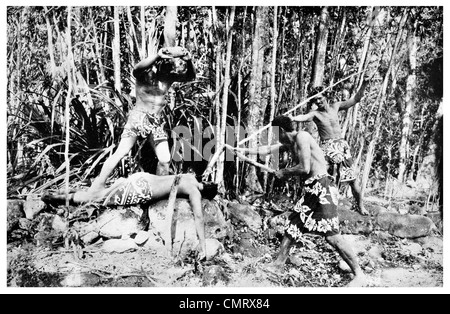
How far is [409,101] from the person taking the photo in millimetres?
4145

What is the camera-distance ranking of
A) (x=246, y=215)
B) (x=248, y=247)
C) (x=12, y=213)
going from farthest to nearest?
(x=246, y=215) < (x=248, y=247) < (x=12, y=213)

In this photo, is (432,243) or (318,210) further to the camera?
(432,243)

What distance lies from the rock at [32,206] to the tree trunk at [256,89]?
6.66 ft

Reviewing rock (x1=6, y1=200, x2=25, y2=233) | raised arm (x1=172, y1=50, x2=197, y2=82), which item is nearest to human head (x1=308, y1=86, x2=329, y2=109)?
raised arm (x1=172, y1=50, x2=197, y2=82)

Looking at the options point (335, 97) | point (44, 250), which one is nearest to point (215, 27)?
point (335, 97)

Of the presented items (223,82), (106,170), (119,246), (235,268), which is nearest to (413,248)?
(235,268)

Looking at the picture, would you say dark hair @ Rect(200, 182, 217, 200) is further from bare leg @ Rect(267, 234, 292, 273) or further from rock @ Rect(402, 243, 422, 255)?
rock @ Rect(402, 243, 422, 255)

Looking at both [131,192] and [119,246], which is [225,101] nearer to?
[131,192]

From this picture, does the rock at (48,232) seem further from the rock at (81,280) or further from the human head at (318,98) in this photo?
the human head at (318,98)

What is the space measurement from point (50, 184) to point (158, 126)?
118 centimetres

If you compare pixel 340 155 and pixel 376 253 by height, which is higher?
pixel 340 155

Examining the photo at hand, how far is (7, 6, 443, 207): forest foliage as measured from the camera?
3953 millimetres

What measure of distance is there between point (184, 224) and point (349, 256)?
1595 millimetres

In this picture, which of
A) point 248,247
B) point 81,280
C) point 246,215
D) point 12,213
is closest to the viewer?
point 81,280
